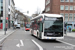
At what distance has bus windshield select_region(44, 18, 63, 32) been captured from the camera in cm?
1343

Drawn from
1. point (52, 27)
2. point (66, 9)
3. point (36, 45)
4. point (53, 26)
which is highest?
point (66, 9)

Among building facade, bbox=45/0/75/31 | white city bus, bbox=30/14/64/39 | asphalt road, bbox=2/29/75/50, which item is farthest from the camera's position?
building facade, bbox=45/0/75/31

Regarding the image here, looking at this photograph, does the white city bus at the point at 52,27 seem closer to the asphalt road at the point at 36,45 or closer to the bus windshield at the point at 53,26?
the bus windshield at the point at 53,26

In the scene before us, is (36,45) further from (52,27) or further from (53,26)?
(53,26)

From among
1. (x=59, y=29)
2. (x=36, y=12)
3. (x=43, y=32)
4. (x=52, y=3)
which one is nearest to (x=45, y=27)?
(x=43, y=32)

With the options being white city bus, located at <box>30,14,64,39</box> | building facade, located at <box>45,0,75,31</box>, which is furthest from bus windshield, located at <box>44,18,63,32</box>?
building facade, located at <box>45,0,75,31</box>

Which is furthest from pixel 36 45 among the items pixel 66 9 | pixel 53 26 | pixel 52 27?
pixel 66 9

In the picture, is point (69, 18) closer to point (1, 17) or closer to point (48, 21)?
point (1, 17)

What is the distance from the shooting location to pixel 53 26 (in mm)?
13484

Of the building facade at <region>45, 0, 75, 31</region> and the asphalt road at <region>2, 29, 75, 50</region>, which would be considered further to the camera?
the building facade at <region>45, 0, 75, 31</region>

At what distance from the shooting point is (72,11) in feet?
161

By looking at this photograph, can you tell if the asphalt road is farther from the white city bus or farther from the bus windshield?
the bus windshield

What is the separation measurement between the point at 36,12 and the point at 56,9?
46.7 feet

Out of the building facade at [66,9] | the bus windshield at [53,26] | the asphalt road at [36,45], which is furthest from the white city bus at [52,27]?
the building facade at [66,9]
